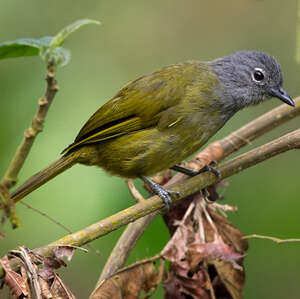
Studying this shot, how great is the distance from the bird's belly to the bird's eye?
626 millimetres

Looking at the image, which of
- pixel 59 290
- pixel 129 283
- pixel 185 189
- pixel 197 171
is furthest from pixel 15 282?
pixel 197 171

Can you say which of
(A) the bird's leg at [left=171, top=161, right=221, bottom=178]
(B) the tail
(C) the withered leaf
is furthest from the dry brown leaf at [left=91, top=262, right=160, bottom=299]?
(B) the tail

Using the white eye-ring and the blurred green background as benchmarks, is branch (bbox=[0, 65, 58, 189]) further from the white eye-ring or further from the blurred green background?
the white eye-ring

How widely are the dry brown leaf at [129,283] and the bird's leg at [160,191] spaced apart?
323 mm

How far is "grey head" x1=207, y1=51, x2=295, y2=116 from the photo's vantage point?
384cm

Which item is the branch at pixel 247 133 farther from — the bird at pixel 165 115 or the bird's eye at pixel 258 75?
the bird's eye at pixel 258 75

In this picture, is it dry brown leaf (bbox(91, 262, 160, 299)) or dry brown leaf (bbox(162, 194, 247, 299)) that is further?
dry brown leaf (bbox(162, 194, 247, 299))

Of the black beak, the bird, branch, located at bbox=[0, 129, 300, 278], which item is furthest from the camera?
the bird

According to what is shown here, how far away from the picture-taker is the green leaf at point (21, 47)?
2.21 meters

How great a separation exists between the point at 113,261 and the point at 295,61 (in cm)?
247

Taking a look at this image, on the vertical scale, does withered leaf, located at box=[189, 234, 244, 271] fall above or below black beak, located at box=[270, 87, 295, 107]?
below

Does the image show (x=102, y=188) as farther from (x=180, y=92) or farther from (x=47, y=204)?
(x=180, y=92)

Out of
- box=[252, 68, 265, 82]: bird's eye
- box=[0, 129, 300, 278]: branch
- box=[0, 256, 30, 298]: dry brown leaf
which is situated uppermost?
box=[252, 68, 265, 82]: bird's eye

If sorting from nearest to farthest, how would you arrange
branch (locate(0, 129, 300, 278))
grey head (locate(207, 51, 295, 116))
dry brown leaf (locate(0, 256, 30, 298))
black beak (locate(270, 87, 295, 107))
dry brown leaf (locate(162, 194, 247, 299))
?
1. dry brown leaf (locate(0, 256, 30, 298))
2. branch (locate(0, 129, 300, 278))
3. dry brown leaf (locate(162, 194, 247, 299))
4. black beak (locate(270, 87, 295, 107))
5. grey head (locate(207, 51, 295, 116))
